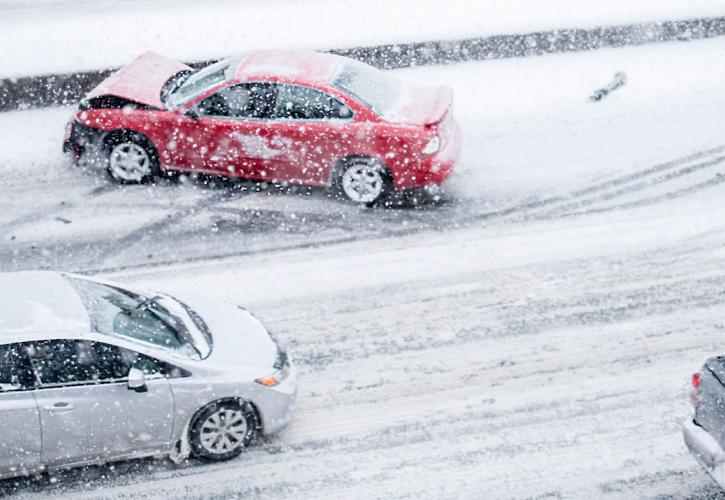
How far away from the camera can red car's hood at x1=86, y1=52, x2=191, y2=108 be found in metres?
12.2

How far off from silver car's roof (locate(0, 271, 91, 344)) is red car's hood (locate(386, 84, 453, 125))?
16.6ft

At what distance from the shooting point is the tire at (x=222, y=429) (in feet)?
25.6

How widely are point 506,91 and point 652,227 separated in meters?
4.67

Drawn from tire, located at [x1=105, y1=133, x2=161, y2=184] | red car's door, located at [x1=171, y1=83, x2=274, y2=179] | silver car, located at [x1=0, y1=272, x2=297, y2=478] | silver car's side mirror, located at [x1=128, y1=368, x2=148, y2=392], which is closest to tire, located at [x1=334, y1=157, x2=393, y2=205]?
red car's door, located at [x1=171, y1=83, x2=274, y2=179]

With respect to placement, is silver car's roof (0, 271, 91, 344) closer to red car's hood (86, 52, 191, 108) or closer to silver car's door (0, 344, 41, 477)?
silver car's door (0, 344, 41, 477)

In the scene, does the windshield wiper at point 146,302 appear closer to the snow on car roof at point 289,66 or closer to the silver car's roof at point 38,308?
the silver car's roof at point 38,308

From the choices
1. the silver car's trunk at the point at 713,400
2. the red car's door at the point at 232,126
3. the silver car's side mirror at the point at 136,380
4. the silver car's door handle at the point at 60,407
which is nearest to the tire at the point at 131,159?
the red car's door at the point at 232,126

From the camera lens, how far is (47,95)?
48.3ft

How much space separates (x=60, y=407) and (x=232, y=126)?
211 inches

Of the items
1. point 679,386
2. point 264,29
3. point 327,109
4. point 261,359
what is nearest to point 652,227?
point 679,386

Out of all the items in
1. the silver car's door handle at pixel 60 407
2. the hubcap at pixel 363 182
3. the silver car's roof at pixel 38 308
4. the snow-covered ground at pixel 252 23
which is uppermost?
the snow-covered ground at pixel 252 23

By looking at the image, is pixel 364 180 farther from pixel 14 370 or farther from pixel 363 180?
pixel 14 370

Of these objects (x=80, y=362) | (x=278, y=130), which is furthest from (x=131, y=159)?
(x=80, y=362)

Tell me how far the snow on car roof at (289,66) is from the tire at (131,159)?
143 centimetres
